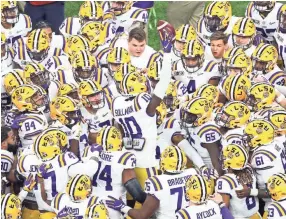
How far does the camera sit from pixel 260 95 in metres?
12.3

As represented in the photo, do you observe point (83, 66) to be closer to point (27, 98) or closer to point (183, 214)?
point (27, 98)

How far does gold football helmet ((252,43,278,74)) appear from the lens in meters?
13.2

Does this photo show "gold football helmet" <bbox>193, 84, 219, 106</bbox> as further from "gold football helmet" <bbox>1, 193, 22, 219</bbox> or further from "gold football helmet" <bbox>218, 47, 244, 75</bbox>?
"gold football helmet" <bbox>1, 193, 22, 219</bbox>

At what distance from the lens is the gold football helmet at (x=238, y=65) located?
13.0 m

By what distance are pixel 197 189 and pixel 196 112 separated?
1.68m

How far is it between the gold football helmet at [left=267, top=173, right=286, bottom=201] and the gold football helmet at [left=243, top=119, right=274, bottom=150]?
0.74 m

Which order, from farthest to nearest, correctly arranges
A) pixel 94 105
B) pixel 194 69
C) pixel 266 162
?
pixel 194 69
pixel 94 105
pixel 266 162

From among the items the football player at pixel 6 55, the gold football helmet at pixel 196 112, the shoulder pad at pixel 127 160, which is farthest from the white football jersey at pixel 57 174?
the football player at pixel 6 55

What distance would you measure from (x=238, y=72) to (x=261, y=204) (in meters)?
2.02

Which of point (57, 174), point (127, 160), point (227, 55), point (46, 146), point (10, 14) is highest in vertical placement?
point (10, 14)

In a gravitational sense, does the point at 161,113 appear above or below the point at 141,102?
below

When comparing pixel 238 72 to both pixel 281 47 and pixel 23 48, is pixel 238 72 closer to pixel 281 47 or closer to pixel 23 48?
pixel 281 47

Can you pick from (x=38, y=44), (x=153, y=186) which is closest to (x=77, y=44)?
(x=38, y=44)

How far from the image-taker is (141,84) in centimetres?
1178
